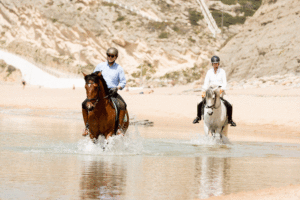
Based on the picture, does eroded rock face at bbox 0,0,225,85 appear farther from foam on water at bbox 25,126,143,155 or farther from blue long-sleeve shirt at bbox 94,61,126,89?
blue long-sleeve shirt at bbox 94,61,126,89

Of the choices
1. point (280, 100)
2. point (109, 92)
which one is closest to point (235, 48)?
point (280, 100)

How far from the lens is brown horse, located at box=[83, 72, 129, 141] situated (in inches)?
413

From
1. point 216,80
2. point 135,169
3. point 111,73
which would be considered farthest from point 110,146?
point 216,80

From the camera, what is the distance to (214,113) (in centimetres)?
1441

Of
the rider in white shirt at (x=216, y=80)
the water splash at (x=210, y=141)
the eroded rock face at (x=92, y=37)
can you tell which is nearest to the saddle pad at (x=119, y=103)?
the rider in white shirt at (x=216, y=80)

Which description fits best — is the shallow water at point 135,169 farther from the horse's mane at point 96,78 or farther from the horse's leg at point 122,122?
the horse's mane at point 96,78

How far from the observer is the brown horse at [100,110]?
1049 centimetres

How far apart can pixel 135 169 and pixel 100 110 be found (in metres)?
2.05

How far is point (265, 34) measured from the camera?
146 feet

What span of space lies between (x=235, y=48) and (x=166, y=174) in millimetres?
40332

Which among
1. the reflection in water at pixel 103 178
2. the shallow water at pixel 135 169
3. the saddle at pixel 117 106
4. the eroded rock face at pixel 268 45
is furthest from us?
the eroded rock face at pixel 268 45

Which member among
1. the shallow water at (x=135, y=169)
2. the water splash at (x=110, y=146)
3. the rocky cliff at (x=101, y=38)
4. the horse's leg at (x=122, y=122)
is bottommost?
the shallow water at (x=135, y=169)

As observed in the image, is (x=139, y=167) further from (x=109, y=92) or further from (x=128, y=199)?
(x=128, y=199)

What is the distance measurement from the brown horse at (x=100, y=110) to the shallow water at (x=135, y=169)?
338mm
